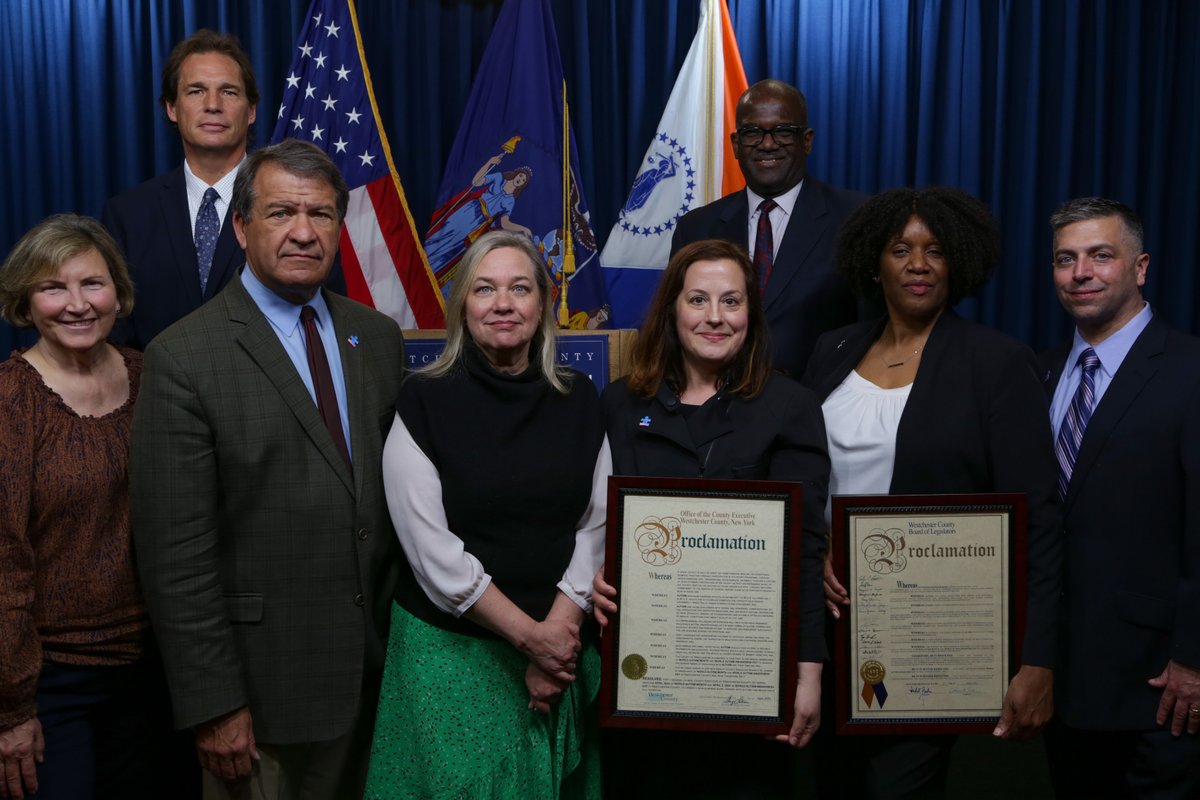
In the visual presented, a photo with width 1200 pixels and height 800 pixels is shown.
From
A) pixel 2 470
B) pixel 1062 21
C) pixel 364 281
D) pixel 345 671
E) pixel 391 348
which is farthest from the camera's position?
pixel 1062 21

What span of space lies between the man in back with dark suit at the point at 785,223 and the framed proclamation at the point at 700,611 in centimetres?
115

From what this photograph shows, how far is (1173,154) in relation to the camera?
490cm

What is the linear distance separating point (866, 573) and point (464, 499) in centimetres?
88

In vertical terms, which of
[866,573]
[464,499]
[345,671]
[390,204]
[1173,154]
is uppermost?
[1173,154]

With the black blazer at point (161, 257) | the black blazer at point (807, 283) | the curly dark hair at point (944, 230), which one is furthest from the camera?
the black blazer at point (807, 283)

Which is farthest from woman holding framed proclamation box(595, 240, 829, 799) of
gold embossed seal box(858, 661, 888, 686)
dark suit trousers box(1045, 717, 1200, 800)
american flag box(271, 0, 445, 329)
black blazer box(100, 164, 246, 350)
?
american flag box(271, 0, 445, 329)

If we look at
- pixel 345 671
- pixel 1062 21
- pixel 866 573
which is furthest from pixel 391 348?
pixel 1062 21

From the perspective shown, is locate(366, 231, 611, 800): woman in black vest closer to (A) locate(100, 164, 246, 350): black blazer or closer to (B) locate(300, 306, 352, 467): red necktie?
(B) locate(300, 306, 352, 467): red necktie

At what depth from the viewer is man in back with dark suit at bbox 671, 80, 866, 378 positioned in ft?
10.6

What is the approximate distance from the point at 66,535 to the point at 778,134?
2.48m

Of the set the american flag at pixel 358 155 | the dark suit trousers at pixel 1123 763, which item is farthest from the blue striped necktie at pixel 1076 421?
the american flag at pixel 358 155

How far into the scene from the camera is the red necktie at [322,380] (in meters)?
2.30

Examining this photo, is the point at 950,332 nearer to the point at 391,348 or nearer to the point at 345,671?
the point at 391,348

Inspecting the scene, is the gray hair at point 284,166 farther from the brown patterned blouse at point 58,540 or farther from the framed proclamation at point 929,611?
the framed proclamation at point 929,611
